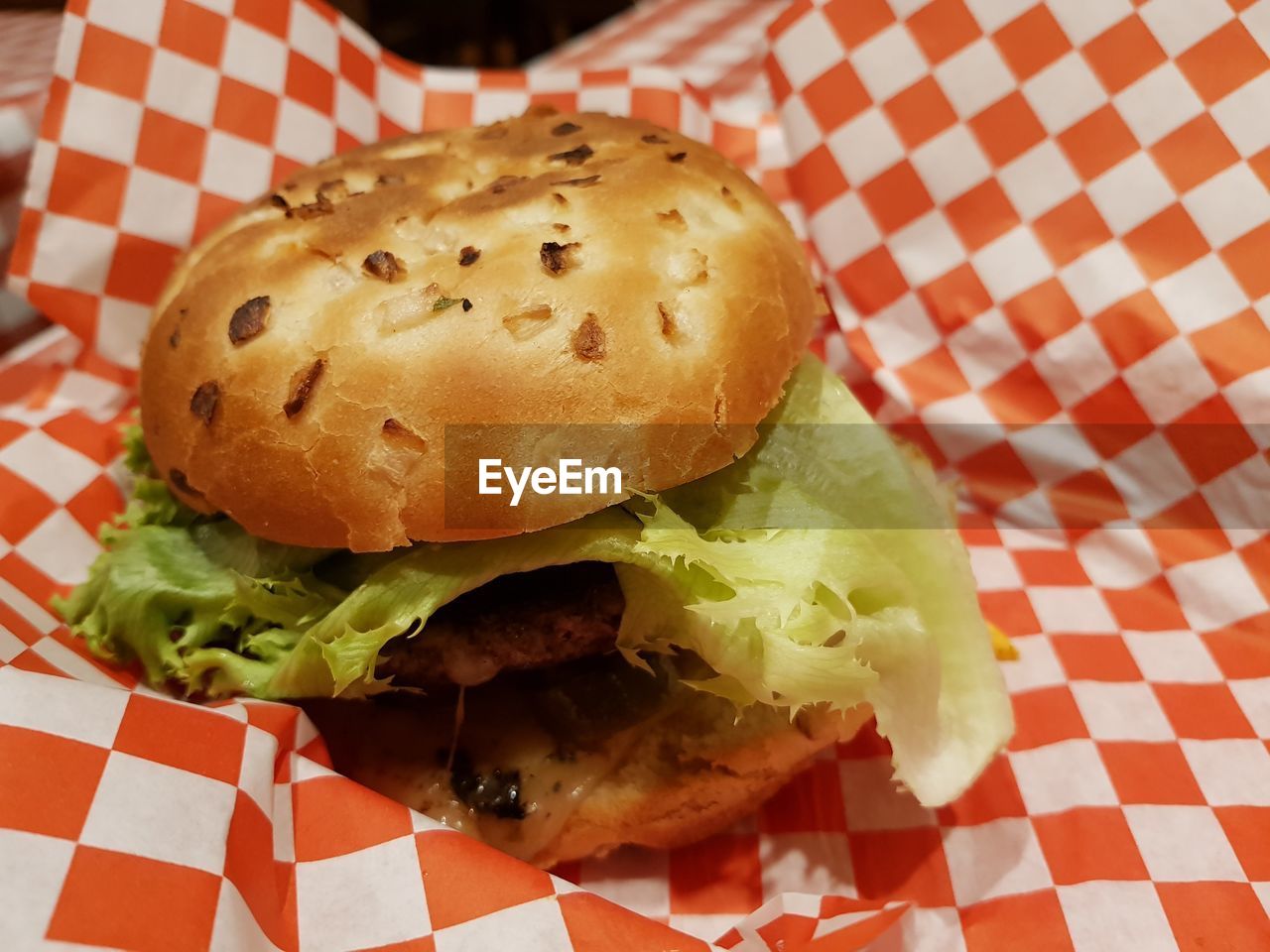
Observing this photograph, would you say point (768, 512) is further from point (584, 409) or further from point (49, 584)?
point (49, 584)

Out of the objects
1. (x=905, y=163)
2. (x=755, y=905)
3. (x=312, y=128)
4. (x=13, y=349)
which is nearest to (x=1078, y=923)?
(x=755, y=905)

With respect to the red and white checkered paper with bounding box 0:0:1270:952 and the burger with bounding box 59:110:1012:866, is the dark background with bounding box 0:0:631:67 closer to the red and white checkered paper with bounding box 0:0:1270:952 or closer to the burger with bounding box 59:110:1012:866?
the red and white checkered paper with bounding box 0:0:1270:952

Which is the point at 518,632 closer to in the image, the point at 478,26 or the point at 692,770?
the point at 692,770

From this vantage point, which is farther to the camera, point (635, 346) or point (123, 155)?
point (123, 155)

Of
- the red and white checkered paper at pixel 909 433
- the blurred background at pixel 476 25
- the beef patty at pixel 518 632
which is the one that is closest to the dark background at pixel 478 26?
the blurred background at pixel 476 25

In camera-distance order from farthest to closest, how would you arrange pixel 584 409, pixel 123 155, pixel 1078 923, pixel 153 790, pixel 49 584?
pixel 123 155
pixel 49 584
pixel 1078 923
pixel 584 409
pixel 153 790

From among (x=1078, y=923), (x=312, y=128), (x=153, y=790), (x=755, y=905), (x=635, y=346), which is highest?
(x=635, y=346)
